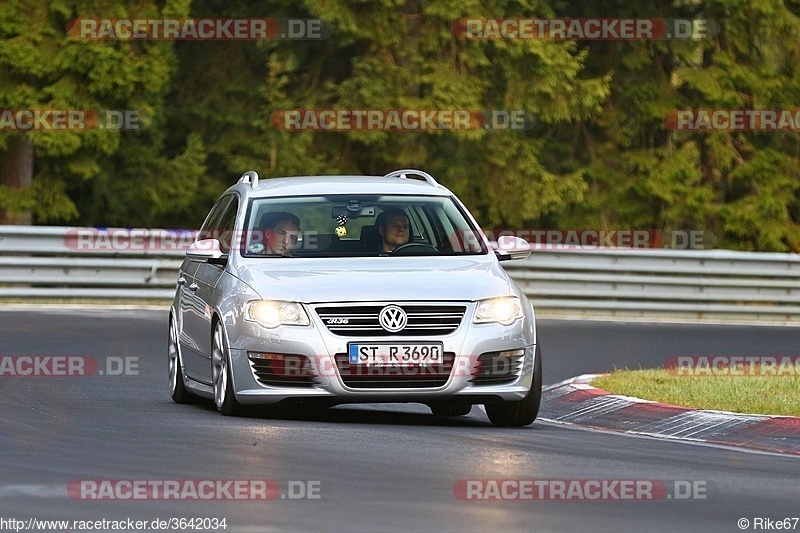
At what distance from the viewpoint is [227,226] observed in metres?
13.9

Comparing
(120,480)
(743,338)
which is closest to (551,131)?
(743,338)

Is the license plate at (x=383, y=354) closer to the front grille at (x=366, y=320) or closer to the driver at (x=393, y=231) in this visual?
the front grille at (x=366, y=320)

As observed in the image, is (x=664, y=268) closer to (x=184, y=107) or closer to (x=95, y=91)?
(x=95, y=91)

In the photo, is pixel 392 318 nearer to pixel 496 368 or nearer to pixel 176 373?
pixel 496 368

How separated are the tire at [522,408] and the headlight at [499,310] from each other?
0.99 ft

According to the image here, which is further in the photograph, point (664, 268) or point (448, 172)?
point (448, 172)

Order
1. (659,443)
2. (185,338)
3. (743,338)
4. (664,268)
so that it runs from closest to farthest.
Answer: (659,443), (185,338), (743,338), (664,268)

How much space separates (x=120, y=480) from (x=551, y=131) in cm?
2972

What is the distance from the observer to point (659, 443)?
12055 millimetres

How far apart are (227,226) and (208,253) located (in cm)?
81

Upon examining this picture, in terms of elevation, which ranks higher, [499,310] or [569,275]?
[499,310]

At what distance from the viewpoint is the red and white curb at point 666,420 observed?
12.3m

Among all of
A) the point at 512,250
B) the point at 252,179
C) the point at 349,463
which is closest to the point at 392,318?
the point at 512,250

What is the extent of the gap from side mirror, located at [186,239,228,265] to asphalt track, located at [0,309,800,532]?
1000 millimetres
